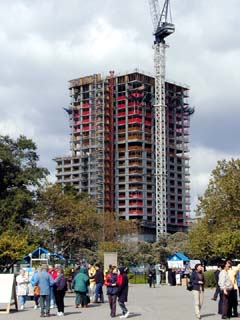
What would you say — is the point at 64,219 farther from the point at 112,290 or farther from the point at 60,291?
the point at 112,290

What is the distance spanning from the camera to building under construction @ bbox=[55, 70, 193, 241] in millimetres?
154000

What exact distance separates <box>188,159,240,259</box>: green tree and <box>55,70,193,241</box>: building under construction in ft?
299

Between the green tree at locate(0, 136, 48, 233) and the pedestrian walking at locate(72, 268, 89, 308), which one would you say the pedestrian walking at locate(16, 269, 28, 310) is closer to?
the pedestrian walking at locate(72, 268, 89, 308)

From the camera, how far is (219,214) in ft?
182

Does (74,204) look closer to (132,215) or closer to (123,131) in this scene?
(132,215)

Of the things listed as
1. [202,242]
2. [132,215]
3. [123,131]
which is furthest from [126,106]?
[202,242]

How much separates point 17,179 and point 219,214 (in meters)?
21.9

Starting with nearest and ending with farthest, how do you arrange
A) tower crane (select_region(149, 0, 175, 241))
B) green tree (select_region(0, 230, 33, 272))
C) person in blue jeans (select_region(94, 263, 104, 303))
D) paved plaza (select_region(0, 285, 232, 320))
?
1. paved plaza (select_region(0, 285, 232, 320))
2. person in blue jeans (select_region(94, 263, 104, 303))
3. green tree (select_region(0, 230, 33, 272))
4. tower crane (select_region(149, 0, 175, 241))

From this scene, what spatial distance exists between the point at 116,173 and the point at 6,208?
94159 mm

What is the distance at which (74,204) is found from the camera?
77000mm

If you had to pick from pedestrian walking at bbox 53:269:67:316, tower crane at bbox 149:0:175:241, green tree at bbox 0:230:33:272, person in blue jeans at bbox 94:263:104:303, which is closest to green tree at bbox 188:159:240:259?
green tree at bbox 0:230:33:272

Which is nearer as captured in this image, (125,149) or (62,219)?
(62,219)

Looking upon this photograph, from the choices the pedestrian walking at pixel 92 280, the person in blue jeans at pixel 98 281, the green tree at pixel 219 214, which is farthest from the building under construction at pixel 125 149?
the person in blue jeans at pixel 98 281

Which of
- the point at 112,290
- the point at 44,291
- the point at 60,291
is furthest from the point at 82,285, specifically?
the point at 112,290
